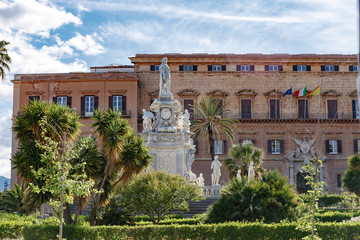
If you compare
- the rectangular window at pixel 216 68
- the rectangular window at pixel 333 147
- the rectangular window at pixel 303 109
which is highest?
the rectangular window at pixel 216 68

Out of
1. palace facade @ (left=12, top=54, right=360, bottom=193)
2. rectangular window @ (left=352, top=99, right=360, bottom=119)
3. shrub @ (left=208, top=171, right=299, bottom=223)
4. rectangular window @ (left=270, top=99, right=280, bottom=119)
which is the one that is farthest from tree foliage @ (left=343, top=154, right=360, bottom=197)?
shrub @ (left=208, top=171, right=299, bottom=223)

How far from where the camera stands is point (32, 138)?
746 inches

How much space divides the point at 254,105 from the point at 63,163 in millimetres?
34278

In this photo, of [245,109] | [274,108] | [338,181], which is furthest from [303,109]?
[338,181]

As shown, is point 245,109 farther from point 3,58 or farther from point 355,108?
point 3,58

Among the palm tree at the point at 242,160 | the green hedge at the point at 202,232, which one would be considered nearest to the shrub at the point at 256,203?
the green hedge at the point at 202,232

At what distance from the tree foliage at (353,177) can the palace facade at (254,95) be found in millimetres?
9696

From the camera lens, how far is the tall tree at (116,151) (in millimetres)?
18844

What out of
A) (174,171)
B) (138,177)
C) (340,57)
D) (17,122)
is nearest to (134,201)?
(138,177)

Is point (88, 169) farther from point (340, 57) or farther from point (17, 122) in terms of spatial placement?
point (340, 57)

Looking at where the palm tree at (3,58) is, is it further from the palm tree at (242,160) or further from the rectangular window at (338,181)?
the rectangular window at (338,181)

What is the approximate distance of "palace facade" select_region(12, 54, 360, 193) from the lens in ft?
150

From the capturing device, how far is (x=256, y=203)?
18172 millimetres

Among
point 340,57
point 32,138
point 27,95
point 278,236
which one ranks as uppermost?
point 340,57
